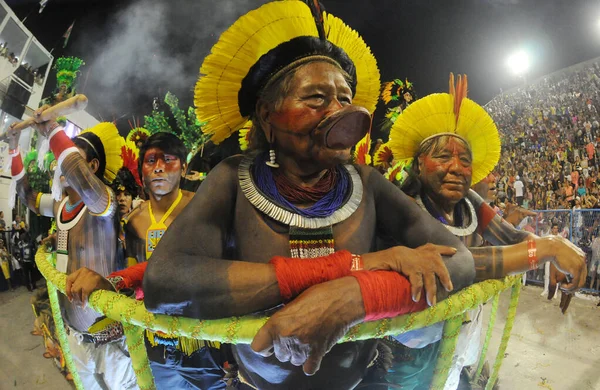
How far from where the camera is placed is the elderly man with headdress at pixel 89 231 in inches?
63.2

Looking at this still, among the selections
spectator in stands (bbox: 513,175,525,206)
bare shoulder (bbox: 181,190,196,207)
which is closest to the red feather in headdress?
bare shoulder (bbox: 181,190,196,207)

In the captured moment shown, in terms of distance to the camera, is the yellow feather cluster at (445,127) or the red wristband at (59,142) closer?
the red wristband at (59,142)

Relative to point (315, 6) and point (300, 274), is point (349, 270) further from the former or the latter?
point (315, 6)

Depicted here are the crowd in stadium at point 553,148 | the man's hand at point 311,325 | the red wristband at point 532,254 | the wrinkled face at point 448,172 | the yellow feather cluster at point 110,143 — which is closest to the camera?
the man's hand at point 311,325

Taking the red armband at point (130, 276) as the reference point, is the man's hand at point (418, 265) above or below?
above

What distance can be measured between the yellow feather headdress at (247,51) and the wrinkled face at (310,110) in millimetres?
121

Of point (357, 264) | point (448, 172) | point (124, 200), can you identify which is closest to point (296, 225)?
point (357, 264)

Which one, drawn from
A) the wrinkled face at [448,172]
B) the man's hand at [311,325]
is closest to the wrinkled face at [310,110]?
the man's hand at [311,325]

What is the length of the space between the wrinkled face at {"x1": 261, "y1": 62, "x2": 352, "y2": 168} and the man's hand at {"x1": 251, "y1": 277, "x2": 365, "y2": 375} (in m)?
0.36

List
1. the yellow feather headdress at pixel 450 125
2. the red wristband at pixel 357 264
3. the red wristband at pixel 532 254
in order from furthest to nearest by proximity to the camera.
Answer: the yellow feather headdress at pixel 450 125 < the red wristband at pixel 532 254 < the red wristband at pixel 357 264

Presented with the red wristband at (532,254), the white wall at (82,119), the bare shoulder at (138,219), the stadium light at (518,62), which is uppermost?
the stadium light at (518,62)

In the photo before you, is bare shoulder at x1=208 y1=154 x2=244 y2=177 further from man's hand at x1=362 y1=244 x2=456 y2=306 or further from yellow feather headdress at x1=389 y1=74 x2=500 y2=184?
yellow feather headdress at x1=389 y1=74 x2=500 y2=184

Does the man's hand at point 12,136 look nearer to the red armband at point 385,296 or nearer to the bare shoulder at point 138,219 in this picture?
the bare shoulder at point 138,219

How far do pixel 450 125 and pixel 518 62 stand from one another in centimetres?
108
